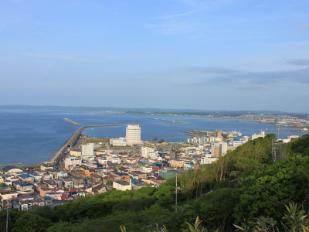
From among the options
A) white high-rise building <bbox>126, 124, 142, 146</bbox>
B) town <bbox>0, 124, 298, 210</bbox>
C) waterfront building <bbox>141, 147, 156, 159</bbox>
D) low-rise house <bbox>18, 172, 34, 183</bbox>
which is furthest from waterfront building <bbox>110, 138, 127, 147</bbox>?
low-rise house <bbox>18, 172, 34, 183</bbox>

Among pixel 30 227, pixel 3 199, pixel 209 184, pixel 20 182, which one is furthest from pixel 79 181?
pixel 30 227

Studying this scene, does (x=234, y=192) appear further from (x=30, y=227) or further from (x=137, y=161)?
(x=137, y=161)

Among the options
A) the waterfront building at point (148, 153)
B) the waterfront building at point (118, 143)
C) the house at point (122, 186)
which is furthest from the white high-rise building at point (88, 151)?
the house at point (122, 186)

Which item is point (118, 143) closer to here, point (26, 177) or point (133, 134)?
point (133, 134)

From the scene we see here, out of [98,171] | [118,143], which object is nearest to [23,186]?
[98,171]

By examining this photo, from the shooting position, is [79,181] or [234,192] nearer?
[234,192]

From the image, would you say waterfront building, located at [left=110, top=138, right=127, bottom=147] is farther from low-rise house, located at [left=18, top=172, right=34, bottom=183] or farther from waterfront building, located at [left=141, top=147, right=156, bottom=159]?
low-rise house, located at [left=18, top=172, right=34, bottom=183]

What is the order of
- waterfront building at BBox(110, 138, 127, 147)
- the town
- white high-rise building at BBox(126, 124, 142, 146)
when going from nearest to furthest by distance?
the town < waterfront building at BBox(110, 138, 127, 147) < white high-rise building at BBox(126, 124, 142, 146)
